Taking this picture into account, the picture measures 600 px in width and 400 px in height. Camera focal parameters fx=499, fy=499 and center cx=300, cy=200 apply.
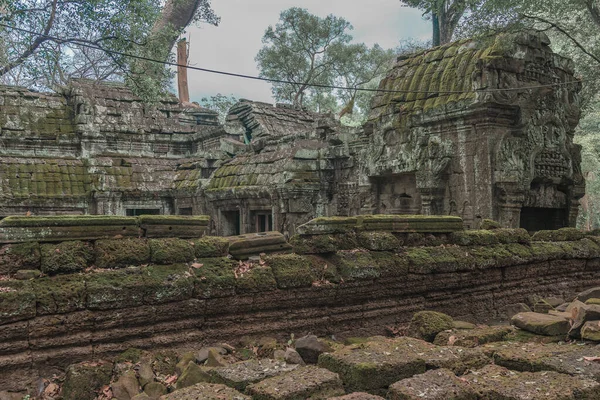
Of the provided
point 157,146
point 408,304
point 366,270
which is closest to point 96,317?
point 366,270

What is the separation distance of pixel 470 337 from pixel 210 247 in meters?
2.51

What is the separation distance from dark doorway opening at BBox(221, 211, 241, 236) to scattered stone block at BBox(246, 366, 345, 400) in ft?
30.4

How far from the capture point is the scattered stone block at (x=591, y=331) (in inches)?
167

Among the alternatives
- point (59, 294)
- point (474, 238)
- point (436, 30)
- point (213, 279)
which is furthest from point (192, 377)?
point (436, 30)

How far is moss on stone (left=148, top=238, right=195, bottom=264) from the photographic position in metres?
4.49

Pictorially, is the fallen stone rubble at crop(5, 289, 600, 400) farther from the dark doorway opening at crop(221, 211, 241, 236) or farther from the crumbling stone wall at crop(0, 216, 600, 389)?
the dark doorway opening at crop(221, 211, 241, 236)

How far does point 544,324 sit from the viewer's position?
4672 millimetres

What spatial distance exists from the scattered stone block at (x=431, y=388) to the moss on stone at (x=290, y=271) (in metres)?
1.91

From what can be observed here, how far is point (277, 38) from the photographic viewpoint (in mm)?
34500

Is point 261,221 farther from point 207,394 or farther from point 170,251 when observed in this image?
point 207,394

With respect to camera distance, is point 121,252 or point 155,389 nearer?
point 155,389

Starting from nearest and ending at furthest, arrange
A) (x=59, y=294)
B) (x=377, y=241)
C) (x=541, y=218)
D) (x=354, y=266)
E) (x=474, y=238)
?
1. (x=59, y=294)
2. (x=354, y=266)
3. (x=377, y=241)
4. (x=474, y=238)
5. (x=541, y=218)

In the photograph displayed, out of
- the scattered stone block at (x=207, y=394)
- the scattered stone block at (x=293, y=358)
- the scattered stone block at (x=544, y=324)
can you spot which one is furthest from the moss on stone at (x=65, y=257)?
the scattered stone block at (x=544, y=324)

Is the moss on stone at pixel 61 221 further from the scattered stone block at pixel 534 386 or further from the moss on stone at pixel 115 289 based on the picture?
the scattered stone block at pixel 534 386
